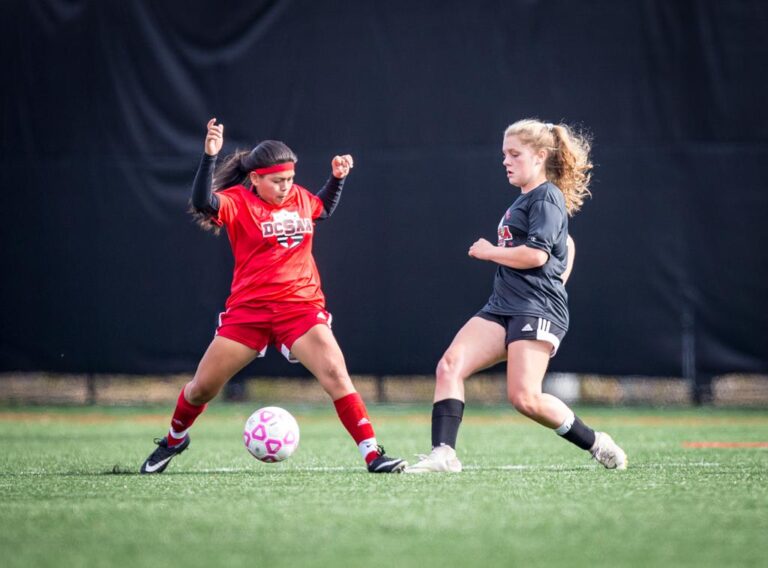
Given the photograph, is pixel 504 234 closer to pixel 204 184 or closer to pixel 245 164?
pixel 245 164

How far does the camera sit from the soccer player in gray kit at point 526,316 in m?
5.66

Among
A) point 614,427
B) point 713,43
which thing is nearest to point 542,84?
point 713,43

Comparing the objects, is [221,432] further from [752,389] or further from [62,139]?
[752,389]

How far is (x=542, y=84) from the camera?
11008 mm

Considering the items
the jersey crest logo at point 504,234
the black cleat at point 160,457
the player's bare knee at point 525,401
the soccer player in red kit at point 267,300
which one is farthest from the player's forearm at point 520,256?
the black cleat at point 160,457

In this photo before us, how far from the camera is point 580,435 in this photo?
18.9 feet

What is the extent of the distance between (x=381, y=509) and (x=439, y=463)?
4.54ft

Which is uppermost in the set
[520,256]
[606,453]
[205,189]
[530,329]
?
[205,189]

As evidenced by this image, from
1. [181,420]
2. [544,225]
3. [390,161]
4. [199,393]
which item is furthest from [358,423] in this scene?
[390,161]

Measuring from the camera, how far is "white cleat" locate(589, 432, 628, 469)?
5805 millimetres

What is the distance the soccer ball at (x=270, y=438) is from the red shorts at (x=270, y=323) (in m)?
0.37

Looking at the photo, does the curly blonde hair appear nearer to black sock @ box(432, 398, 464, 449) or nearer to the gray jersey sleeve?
the gray jersey sleeve

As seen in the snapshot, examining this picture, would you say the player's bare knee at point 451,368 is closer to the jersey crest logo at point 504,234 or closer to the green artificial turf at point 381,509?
the green artificial turf at point 381,509

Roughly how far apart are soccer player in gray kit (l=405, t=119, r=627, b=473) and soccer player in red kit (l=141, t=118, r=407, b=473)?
438 mm
